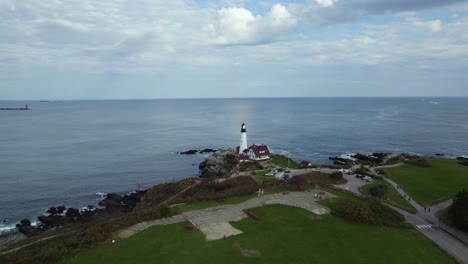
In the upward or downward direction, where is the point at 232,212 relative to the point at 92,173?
upward

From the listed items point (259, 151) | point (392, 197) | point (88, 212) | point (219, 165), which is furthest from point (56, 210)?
point (392, 197)

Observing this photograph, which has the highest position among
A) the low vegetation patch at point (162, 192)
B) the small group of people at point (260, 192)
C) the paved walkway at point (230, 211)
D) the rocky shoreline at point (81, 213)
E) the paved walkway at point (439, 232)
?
the small group of people at point (260, 192)

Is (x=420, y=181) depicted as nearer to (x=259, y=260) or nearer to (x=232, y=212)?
(x=232, y=212)

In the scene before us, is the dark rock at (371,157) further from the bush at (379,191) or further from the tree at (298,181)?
the tree at (298,181)

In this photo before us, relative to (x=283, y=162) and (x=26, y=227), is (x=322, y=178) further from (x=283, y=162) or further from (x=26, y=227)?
(x=26, y=227)

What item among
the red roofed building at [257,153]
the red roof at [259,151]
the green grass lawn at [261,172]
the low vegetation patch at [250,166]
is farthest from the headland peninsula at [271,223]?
the red roof at [259,151]

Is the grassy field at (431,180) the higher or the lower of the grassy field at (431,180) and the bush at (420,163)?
the lower

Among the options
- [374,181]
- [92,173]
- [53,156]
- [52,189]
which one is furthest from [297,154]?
[53,156]
